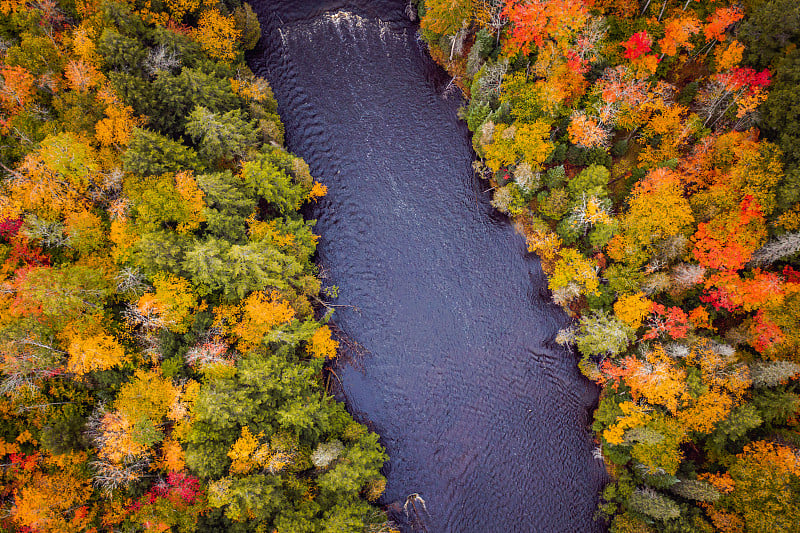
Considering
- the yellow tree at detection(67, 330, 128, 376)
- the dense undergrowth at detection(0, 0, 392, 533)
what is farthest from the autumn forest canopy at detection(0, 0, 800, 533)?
the yellow tree at detection(67, 330, 128, 376)

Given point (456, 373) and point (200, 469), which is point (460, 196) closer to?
point (456, 373)

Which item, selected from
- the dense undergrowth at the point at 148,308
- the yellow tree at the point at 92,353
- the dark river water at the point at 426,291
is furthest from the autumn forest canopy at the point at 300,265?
the dark river water at the point at 426,291

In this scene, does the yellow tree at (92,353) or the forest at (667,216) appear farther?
the forest at (667,216)

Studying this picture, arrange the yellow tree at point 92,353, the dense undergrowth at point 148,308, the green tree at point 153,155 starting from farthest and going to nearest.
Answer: the green tree at point 153,155, the dense undergrowth at point 148,308, the yellow tree at point 92,353

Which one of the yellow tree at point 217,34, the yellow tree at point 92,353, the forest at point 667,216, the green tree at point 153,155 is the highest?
the forest at point 667,216

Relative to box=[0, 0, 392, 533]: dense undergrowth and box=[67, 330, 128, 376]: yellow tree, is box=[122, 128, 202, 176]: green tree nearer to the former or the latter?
box=[0, 0, 392, 533]: dense undergrowth

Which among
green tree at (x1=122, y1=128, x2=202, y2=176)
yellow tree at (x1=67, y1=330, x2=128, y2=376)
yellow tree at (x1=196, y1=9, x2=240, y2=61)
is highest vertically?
yellow tree at (x1=196, y1=9, x2=240, y2=61)

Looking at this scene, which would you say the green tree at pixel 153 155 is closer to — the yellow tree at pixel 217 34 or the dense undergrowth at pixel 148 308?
the dense undergrowth at pixel 148 308
